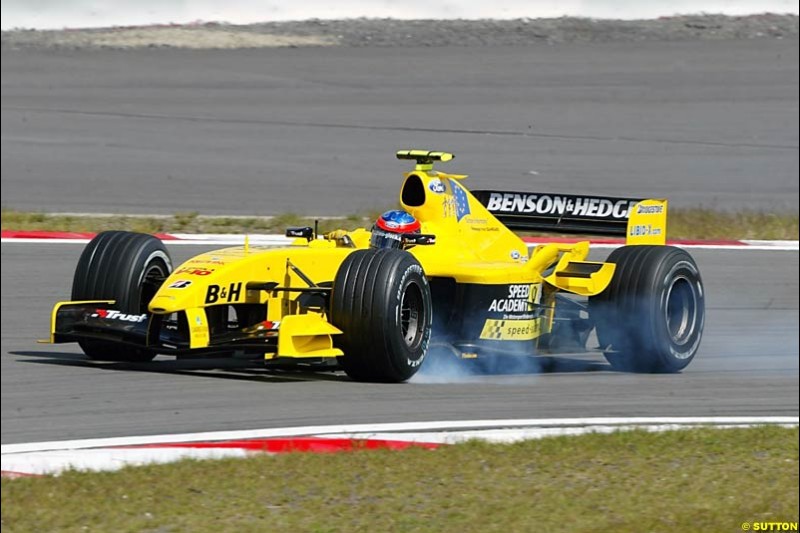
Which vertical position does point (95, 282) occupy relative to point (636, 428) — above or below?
above

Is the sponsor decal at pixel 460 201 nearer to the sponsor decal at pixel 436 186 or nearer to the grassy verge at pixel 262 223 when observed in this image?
the sponsor decal at pixel 436 186

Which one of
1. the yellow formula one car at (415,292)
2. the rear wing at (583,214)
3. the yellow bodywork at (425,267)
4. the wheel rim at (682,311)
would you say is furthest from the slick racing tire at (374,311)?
the wheel rim at (682,311)

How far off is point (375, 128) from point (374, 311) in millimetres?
1746

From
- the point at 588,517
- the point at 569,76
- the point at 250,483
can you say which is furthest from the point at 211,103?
the point at 588,517

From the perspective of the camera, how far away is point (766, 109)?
14.5 metres

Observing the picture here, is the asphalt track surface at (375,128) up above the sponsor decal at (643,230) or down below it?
above

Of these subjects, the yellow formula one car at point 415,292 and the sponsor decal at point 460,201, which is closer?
the yellow formula one car at point 415,292

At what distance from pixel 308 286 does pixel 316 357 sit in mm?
541

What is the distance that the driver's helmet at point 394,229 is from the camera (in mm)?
8332

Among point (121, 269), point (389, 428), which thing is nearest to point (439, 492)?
point (389, 428)

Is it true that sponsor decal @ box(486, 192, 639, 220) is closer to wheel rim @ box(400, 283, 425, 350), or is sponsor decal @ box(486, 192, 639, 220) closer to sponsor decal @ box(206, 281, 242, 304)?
wheel rim @ box(400, 283, 425, 350)

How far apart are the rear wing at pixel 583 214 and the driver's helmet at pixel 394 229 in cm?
81

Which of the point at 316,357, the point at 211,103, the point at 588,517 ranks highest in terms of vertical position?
the point at 211,103

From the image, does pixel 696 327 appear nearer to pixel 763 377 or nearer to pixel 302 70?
pixel 763 377
